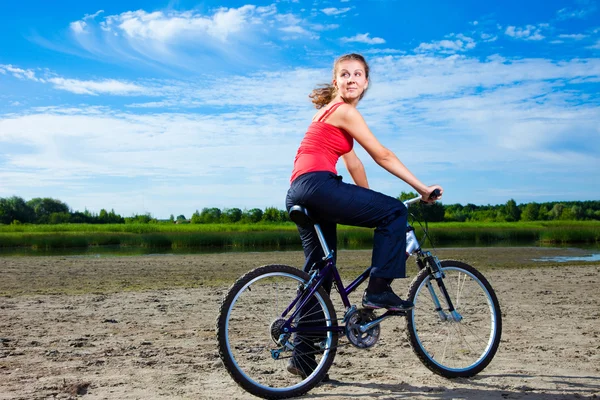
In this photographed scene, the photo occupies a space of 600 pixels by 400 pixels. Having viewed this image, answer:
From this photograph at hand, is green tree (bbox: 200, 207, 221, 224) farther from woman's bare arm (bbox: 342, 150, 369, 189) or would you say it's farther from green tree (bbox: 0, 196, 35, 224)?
woman's bare arm (bbox: 342, 150, 369, 189)

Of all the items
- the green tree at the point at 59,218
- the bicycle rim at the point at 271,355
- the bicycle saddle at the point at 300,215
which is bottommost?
the bicycle rim at the point at 271,355

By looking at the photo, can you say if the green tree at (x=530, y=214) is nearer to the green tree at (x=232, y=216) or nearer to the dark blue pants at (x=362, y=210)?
the green tree at (x=232, y=216)

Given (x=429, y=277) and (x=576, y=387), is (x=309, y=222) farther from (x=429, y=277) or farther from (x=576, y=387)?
(x=576, y=387)

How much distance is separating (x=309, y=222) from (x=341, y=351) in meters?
1.82

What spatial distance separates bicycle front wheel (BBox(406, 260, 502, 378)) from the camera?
4.21 m

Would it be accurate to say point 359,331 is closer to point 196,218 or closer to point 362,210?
point 362,210

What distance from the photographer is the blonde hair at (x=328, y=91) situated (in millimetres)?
4082

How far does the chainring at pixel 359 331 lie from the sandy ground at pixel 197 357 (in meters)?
0.32

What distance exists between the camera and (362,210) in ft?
12.3

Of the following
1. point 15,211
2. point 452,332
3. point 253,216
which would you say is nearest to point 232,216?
point 253,216

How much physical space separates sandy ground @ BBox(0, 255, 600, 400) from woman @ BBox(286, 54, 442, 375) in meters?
0.63

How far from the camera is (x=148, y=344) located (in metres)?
5.45

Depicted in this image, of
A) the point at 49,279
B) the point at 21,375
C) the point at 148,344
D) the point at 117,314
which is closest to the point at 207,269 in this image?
the point at 49,279

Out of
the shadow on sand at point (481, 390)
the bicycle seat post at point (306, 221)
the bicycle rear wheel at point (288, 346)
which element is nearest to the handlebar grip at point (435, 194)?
the bicycle seat post at point (306, 221)
